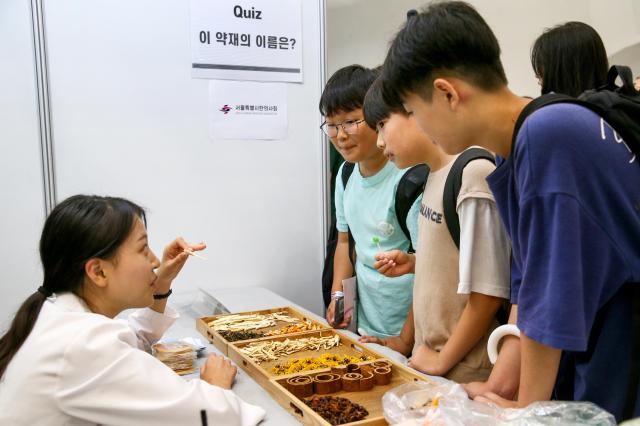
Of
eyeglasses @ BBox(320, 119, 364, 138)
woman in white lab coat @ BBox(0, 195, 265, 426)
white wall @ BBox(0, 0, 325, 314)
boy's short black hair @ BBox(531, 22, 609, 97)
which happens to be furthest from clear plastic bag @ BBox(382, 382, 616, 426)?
white wall @ BBox(0, 0, 325, 314)

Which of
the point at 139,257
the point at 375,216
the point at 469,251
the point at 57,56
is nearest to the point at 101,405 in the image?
the point at 139,257

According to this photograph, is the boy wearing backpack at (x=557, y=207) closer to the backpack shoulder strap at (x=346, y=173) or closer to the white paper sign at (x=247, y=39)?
the backpack shoulder strap at (x=346, y=173)

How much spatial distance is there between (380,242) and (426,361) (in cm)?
63

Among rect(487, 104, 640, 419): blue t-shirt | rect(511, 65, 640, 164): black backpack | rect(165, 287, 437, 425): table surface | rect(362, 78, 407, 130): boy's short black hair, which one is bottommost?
rect(165, 287, 437, 425): table surface

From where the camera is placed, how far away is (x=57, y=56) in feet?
8.70

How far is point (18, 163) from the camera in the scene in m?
2.62

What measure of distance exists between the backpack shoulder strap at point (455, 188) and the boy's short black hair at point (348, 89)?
2.45ft

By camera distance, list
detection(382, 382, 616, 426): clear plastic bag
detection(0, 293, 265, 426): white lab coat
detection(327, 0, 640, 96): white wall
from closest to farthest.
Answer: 1. detection(382, 382, 616, 426): clear plastic bag
2. detection(0, 293, 265, 426): white lab coat
3. detection(327, 0, 640, 96): white wall

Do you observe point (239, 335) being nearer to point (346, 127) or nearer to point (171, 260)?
point (171, 260)

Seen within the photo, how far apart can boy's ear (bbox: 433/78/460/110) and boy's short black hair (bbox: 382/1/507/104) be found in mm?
18

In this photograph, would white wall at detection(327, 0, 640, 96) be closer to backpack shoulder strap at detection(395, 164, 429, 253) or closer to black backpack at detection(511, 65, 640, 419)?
backpack shoulder strap at detection(395, 164, 429, 253)

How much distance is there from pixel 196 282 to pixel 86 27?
4.56 ft

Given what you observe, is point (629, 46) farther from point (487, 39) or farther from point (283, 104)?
point (487, 39)

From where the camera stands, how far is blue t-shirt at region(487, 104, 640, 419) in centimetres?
91
